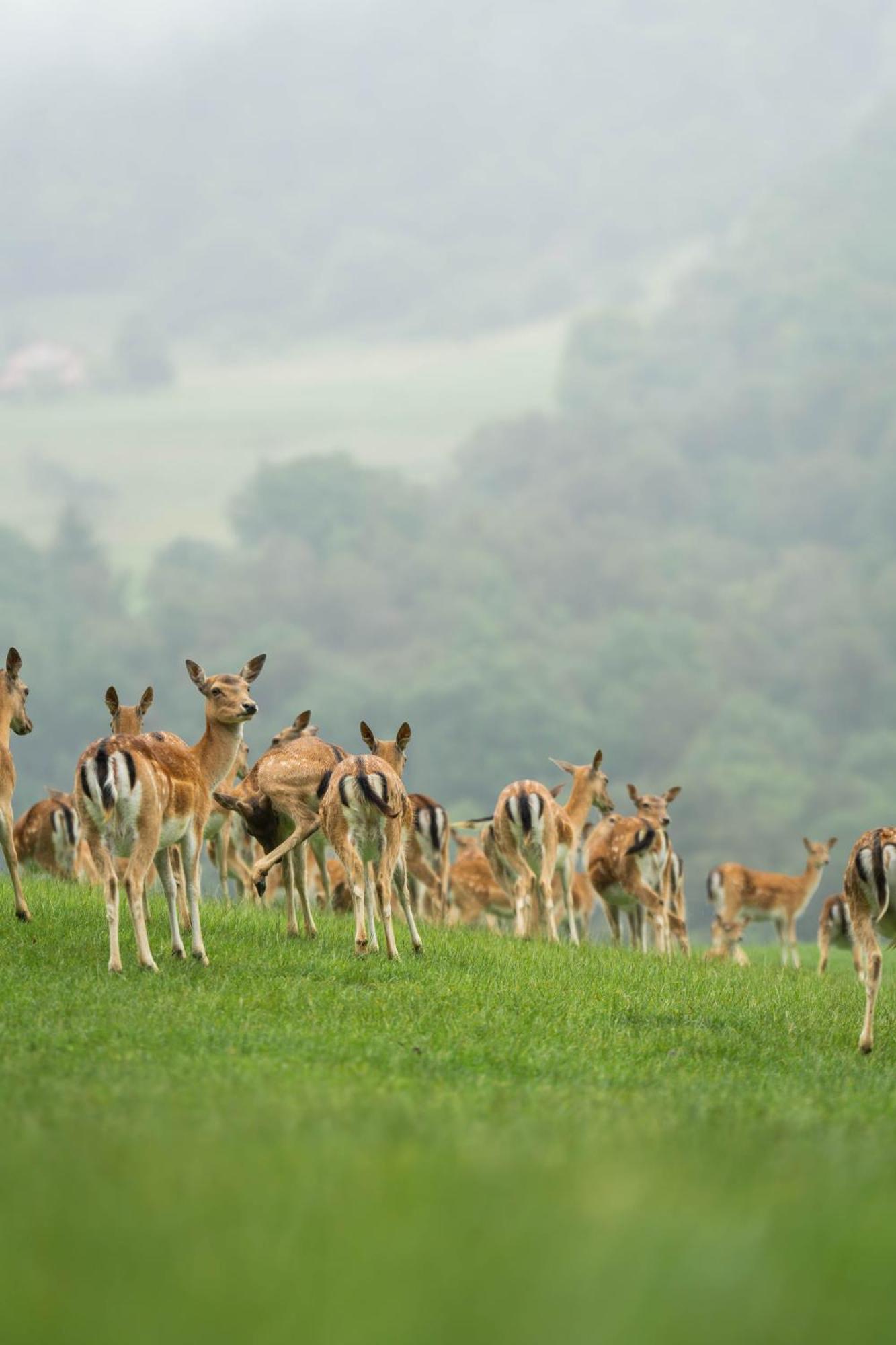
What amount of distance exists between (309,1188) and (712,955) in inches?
601

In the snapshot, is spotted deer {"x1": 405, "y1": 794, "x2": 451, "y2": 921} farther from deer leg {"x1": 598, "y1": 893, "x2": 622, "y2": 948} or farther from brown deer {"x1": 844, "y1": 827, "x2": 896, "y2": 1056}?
brown deer {"x1": 844, "y1": 827, "x2": 896, "y2": 1056}

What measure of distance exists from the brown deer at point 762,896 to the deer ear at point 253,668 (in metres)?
12.2

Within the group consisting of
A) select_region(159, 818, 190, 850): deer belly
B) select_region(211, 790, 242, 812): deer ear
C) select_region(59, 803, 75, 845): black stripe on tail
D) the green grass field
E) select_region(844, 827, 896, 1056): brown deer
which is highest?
select_region(59, 803, 75, 845): black stripe on tail

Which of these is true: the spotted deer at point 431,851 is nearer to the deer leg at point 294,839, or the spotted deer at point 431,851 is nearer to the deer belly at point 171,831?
the deer leg at point 294,839

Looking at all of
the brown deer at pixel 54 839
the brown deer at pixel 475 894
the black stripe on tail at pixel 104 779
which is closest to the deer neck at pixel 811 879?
the brown deer at pixel 475 894

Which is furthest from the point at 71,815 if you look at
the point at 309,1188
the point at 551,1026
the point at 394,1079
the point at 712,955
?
the point at 309,1188

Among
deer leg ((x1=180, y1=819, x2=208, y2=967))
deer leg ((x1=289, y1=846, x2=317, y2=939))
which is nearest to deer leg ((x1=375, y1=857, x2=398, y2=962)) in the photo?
deer leg ((x1=289, y1=846, x2=317, y2=939))

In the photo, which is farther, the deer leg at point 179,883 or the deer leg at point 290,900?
the deer leg at point 290,900

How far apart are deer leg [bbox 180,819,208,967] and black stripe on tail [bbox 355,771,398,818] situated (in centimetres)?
108

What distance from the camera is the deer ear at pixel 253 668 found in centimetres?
1113

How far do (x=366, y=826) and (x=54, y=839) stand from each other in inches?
359

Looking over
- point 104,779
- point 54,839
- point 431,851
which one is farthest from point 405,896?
point 54,839

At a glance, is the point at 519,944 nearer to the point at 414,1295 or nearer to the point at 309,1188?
the point at 309,1188

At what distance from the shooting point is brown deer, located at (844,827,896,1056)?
8773mm
